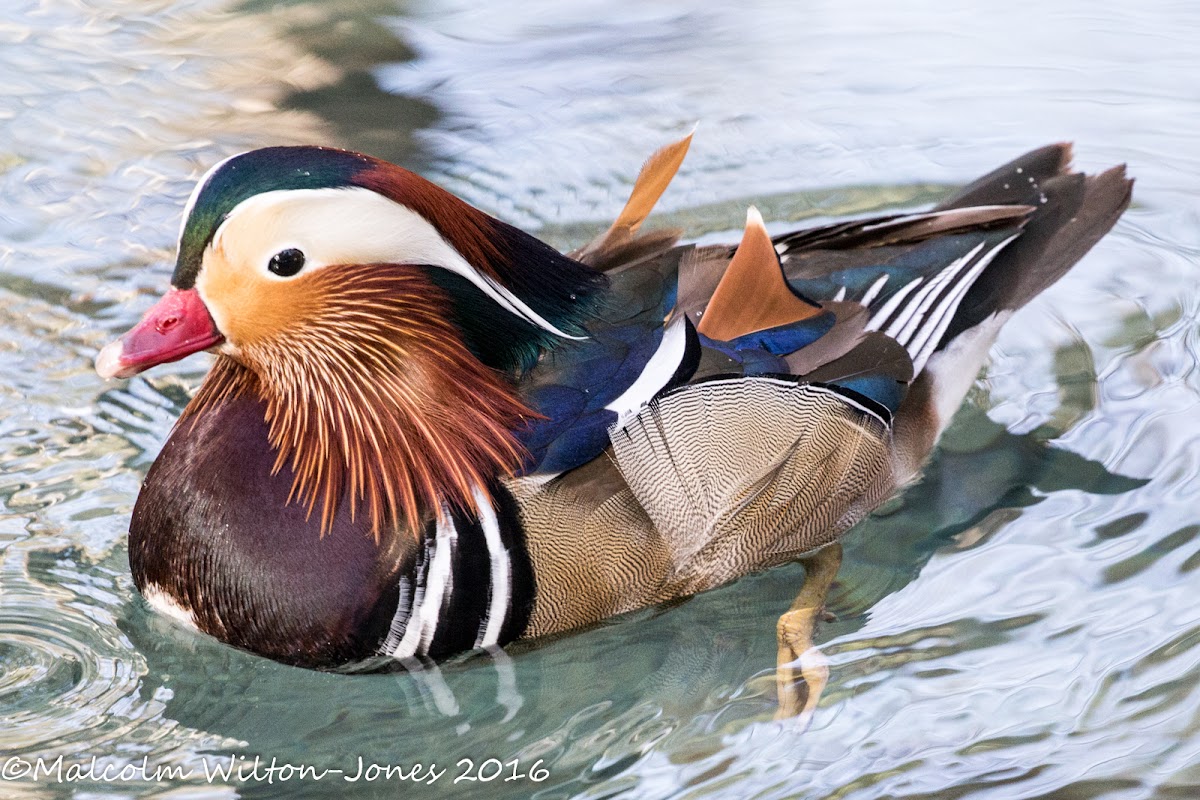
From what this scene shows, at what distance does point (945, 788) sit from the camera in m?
3.09

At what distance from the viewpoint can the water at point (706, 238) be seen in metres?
3.23

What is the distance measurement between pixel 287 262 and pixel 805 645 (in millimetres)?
1476

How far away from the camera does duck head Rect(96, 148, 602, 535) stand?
296 cm

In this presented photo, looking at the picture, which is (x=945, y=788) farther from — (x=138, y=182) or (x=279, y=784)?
(x=138, y=182)

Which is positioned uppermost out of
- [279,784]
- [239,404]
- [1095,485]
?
[239,404]

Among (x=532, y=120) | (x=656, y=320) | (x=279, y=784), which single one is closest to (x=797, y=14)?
(x=532, y=120)

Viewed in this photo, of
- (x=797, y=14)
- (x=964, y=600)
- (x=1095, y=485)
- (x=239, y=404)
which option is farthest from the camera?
(x=797, y=14)

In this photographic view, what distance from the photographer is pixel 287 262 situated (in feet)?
9.95

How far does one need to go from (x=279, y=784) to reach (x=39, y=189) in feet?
9.81

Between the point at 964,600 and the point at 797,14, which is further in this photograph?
the point at 797,14

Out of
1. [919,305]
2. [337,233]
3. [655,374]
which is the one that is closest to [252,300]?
[337,233]

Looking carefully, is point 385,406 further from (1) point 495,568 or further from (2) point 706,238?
(2) point 706,238

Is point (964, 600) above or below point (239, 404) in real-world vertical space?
below

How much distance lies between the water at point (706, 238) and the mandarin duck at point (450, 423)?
0.19 meters
